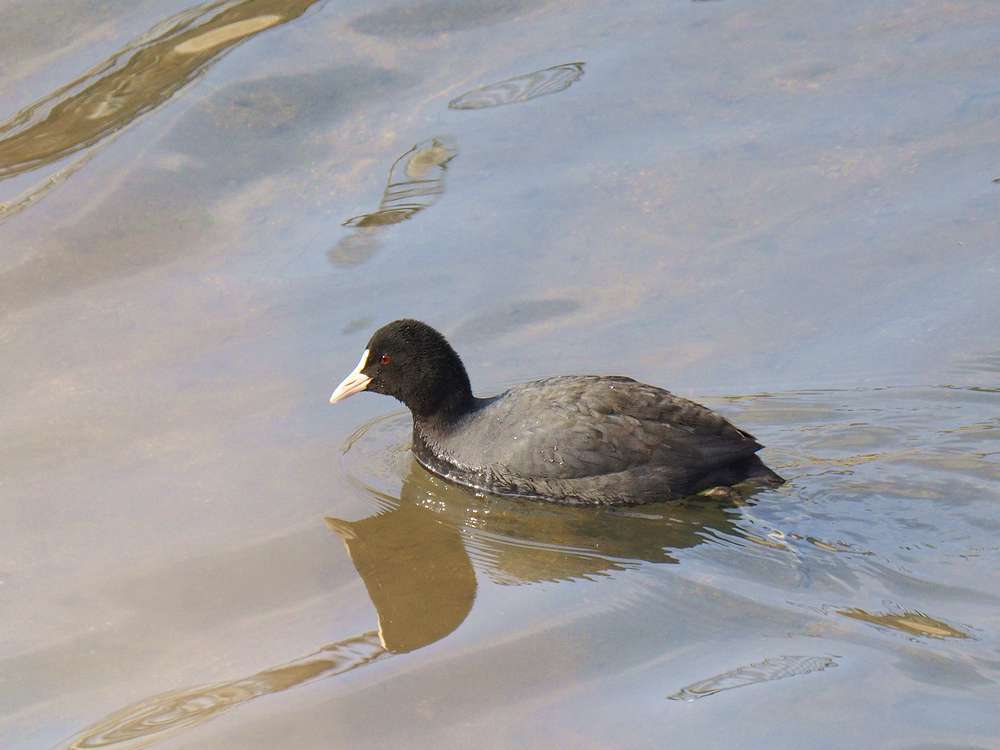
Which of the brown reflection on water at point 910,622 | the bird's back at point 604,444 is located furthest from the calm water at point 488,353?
the bird's back at point 604,444

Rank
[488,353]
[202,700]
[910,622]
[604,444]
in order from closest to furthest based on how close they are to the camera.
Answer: [202,700], [910,622], [604,444], [488,353]

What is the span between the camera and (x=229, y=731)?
4641 mm

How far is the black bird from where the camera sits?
20.4ft

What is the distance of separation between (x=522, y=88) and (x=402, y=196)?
1.50 m

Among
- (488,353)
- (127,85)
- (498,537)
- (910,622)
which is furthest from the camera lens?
(127,85)

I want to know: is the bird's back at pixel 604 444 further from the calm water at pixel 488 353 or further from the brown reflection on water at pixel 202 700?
the brown reflection on water at pixel 202 700

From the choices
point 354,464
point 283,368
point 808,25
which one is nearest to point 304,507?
point 354,464

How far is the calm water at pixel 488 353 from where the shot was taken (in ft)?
16.0

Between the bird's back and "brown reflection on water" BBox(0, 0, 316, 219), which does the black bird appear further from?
"brown reflection on water" BBox(0, 0, 316, 219)

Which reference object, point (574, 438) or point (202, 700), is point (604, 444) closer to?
point (574, 438)

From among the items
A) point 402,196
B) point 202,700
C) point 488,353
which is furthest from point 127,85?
point 202,700

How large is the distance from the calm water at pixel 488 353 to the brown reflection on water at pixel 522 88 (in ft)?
0.14

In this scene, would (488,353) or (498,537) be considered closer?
(498,537)

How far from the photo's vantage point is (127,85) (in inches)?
376
